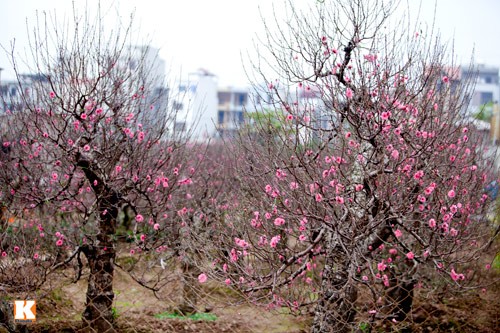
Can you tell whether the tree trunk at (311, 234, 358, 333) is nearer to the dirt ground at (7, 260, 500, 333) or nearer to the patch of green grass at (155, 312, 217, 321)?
the dirt ground at (7, 260, 500, 333)

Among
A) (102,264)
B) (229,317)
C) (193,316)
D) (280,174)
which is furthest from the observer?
(193,316)

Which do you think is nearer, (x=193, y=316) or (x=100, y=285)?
(x=100, y=285)

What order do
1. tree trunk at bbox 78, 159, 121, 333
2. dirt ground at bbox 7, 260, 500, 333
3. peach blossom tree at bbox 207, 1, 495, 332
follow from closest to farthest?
peach blossom tree at bbox 207, 1, 495, 332 < tree trunk at bbox 78, 159, 121, 333 < dirt ground at bbox 7, 260, 500, 333

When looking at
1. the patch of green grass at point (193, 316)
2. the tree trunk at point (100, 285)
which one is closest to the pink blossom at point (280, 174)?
the tree trunk at point (100, 285)

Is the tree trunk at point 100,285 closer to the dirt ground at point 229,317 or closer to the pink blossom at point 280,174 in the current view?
the dirt ground at point 229,317

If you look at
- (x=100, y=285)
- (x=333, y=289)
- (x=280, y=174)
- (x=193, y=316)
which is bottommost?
(x=193, y=316)

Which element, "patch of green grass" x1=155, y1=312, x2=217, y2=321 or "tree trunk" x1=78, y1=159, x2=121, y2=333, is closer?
"tree trunk" x1=78, y1=159, x2=121, y2=333

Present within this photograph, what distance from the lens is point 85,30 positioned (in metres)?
4.93

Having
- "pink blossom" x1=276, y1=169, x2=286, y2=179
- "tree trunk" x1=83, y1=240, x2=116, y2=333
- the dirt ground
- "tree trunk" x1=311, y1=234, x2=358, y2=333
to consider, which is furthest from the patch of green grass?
"pink blossom" x1=276, y1=169, x2=286, y2=179

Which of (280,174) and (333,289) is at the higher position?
(280,174)

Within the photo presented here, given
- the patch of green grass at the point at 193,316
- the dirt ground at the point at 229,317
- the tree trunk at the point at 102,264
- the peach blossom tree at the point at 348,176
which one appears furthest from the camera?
the patch of green grass at the point at 193,316

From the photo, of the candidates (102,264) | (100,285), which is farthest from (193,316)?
(102,264)

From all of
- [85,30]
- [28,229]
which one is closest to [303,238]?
[85,30]

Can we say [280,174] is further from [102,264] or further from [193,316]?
[193,316]
